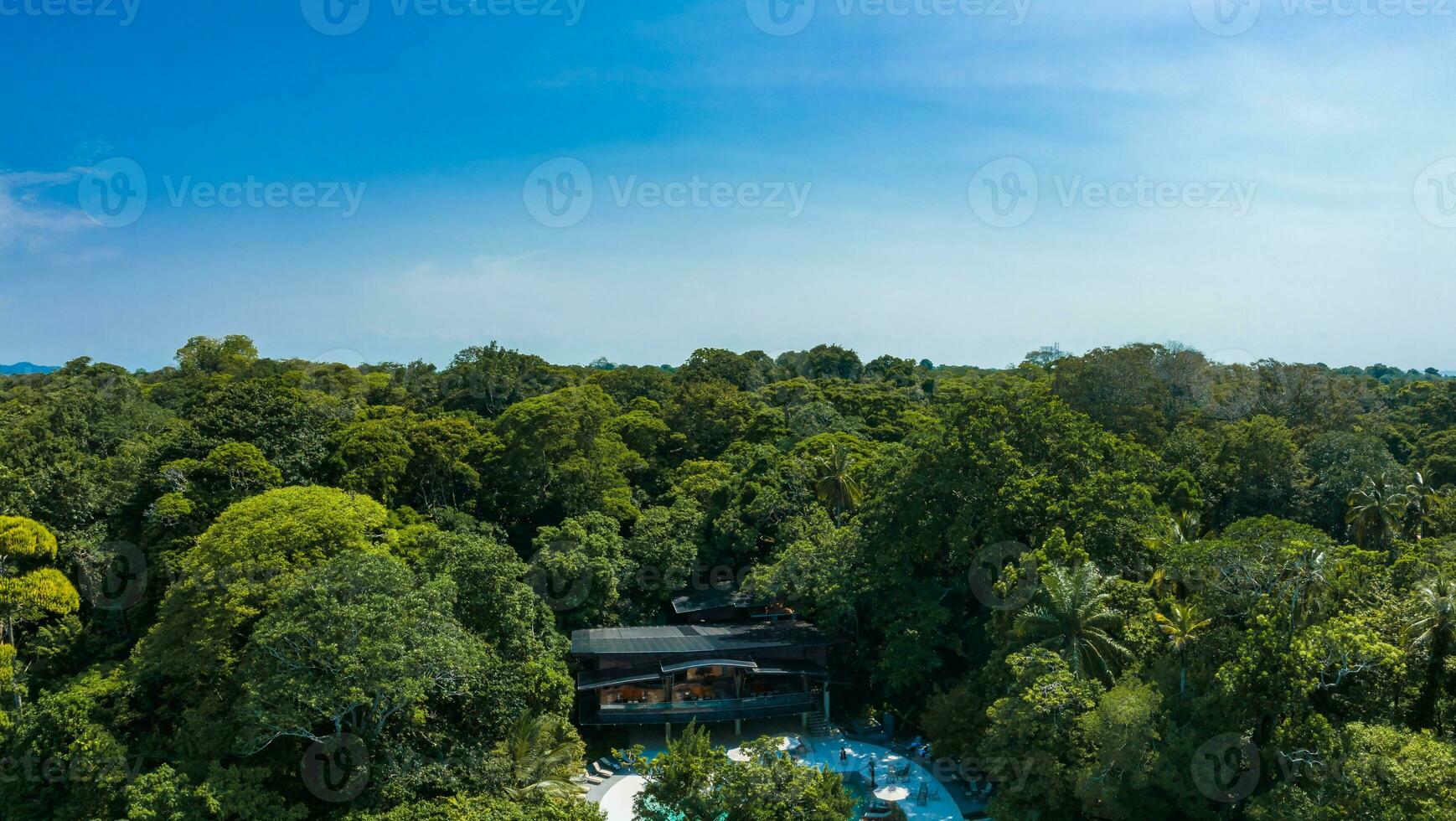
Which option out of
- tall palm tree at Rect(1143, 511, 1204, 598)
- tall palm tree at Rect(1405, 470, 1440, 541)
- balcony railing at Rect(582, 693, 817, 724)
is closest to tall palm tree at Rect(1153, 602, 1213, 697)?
tall palm tree at Rect(1143, 511, 1204, 598)

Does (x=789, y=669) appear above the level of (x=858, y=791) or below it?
above

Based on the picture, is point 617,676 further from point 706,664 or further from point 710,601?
point 710,601

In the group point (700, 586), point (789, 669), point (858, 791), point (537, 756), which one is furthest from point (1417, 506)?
point (537, 756)

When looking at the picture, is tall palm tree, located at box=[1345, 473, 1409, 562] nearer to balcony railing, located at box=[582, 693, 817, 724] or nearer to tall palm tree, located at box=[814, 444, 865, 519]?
tall palm tree, located at box=[814, 444, 865, 519]

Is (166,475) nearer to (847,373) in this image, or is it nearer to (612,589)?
(612,589)

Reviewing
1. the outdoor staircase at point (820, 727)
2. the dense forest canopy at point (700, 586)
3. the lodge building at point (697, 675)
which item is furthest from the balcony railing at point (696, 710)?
the dense forest canopy at point (700, 586)
